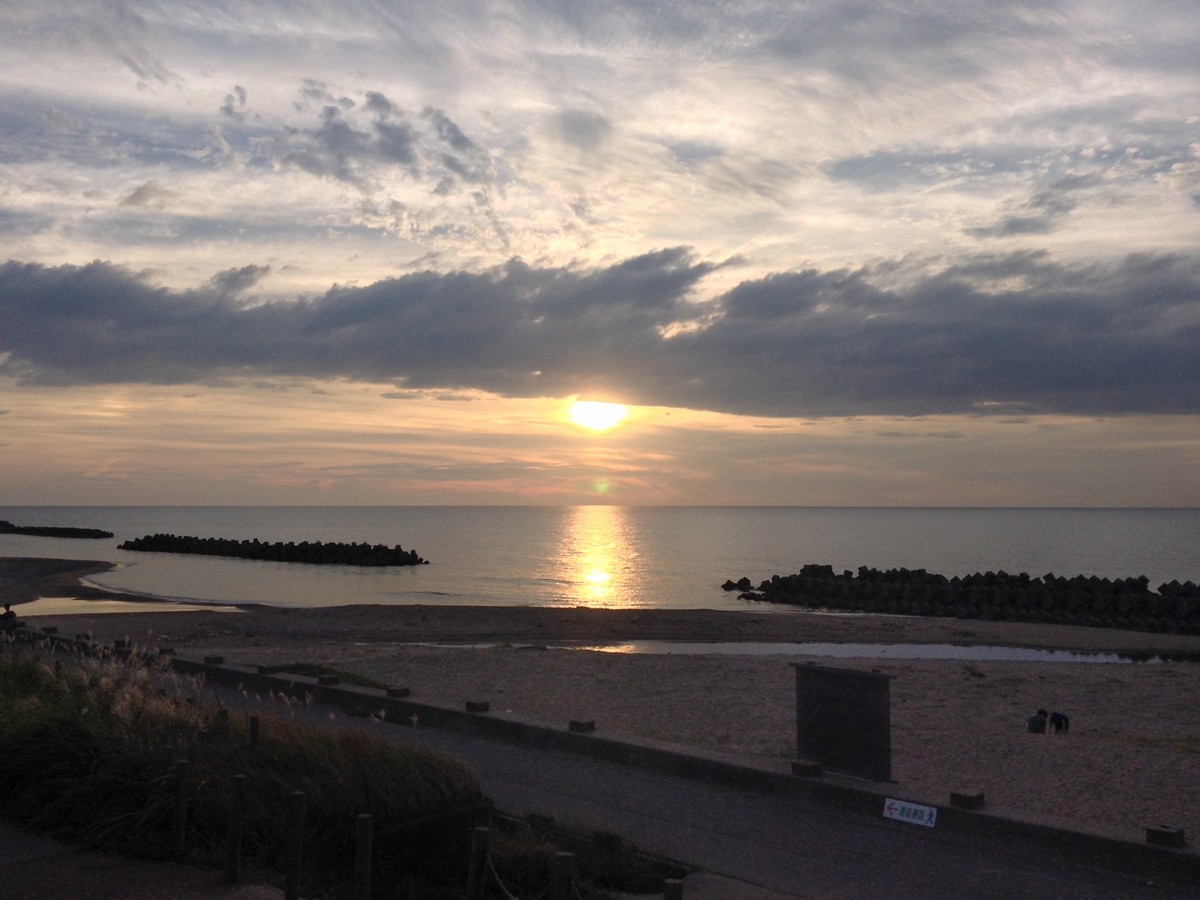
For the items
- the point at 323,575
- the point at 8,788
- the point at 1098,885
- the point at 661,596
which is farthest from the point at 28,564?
the point at 1098,885

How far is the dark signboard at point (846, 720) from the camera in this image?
27.5 ft

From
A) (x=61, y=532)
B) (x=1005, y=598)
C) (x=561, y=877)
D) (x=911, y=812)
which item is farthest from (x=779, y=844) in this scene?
(x=61, y=532)

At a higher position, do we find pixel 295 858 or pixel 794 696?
pixel 295 858

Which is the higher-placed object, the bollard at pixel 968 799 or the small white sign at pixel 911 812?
the bollard at pixel 968 799

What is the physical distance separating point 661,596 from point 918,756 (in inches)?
1563

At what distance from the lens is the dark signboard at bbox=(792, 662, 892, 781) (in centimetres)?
838

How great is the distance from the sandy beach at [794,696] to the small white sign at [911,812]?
208 mm

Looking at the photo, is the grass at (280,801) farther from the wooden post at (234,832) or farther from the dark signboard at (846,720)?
the dark signboard at (846,720)

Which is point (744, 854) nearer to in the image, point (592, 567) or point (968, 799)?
point (968, 799)

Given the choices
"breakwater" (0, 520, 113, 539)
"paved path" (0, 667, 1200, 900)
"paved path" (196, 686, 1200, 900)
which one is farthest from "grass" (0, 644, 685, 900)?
"breakwater" (0, 520, 113, 539)

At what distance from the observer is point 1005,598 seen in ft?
136

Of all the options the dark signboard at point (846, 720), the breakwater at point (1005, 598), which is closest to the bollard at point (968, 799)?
the dark signboard at point (846, 720)

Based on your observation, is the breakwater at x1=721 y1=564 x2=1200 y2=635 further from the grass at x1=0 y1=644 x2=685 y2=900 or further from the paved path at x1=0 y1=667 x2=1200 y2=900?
the grass at x1=0 y1=644 x2=685 y2=900

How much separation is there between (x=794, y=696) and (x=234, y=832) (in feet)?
35.1
